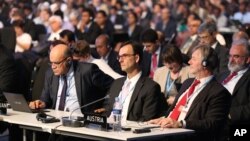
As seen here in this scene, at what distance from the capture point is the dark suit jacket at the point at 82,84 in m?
9.72

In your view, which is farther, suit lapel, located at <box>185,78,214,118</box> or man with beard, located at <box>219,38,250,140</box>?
man with beard, located at <box>219,38,250,140</box>

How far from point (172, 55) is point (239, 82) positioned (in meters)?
1.20

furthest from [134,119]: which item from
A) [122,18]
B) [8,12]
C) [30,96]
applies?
[122,18]

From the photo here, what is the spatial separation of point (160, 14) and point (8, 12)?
14.7 feet

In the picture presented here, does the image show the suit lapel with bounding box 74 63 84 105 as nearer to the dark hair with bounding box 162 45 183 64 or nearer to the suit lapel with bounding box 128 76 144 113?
the suit lapel with bounding box 128 76 144 113

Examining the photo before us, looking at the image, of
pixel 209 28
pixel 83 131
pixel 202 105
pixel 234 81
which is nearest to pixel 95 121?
pixel 83 131

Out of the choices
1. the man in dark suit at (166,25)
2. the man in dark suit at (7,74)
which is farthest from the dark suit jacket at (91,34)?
the man in dark suit at (7,74)

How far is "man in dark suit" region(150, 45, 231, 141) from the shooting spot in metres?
8.02

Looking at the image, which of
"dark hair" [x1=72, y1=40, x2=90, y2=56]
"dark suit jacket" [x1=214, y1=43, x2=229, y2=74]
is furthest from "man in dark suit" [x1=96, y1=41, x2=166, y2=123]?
"dark suit jacket" [x1=214, y1=43, x2=229, y2=74]

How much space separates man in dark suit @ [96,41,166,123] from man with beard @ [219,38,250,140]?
2.90ft

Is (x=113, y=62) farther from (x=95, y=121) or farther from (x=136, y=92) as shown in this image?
(x=95, y=121)

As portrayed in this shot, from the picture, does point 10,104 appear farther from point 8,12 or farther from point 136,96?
point 8,12

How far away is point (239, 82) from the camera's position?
9.46 metres

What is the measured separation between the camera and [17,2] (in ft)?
84.2
